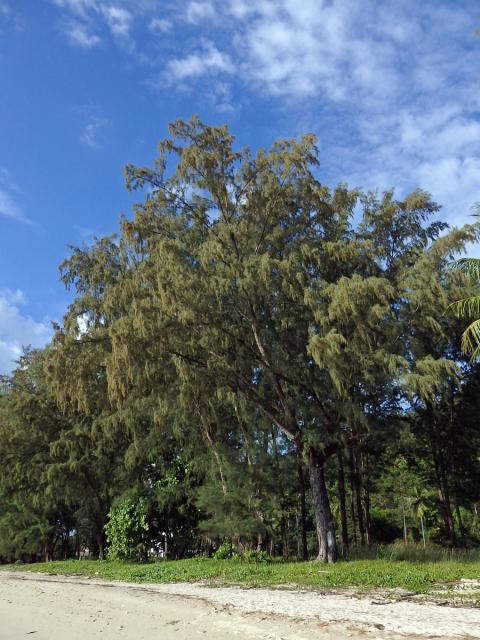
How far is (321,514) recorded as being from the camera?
1625 cm

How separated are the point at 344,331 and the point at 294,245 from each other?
3216 millimetres

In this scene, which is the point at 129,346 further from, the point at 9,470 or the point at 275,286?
the point at 9,470

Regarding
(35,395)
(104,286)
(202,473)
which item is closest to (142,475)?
(202,473)

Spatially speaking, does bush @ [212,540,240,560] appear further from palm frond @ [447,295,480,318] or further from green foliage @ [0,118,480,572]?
palm frond @ [447,295,480,318]

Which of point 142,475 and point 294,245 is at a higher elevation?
point 294,245

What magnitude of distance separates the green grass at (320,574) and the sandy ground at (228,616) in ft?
4.41

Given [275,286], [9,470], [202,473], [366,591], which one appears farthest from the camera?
[9,470]

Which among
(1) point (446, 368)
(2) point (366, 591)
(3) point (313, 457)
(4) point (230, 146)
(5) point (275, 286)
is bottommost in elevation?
(2) point (366, 591)

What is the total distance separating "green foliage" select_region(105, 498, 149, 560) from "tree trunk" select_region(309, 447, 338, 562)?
8.43 m

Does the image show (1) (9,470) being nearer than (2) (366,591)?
No

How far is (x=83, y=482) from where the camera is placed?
87.8 feet

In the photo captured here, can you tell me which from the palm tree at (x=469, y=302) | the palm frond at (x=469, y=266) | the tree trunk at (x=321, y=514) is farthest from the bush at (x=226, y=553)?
the palm frond at (x=469, y=266)

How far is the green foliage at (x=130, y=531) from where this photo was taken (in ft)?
70.6

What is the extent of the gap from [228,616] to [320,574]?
5609 mm
